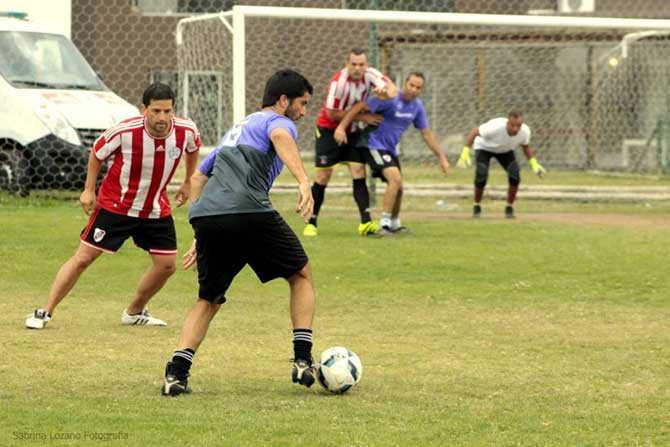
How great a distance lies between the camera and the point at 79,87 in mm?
20438

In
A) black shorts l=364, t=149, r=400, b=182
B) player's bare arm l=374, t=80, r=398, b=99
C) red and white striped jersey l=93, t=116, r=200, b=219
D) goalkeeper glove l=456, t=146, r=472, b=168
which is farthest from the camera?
goalkeeper glove l=456, t=146, r=472, b=168

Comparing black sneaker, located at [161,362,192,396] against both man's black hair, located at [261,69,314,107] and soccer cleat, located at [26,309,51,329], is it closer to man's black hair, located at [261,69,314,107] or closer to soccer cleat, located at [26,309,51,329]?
man's black hair, located at [261,69,314,107]

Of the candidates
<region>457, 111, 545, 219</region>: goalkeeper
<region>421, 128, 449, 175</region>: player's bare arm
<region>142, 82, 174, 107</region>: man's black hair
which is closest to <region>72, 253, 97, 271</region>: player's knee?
<region>142, 82, 174, 107</region>: man's black hair

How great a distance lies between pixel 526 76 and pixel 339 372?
2526 centimetres

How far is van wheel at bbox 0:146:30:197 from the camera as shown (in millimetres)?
19516

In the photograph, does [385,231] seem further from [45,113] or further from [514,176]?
[45,113]

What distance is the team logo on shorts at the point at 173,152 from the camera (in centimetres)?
972

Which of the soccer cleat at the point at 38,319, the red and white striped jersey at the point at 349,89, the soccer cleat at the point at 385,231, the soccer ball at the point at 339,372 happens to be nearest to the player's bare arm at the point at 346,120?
the red and white striped jersey at the point at 349,89

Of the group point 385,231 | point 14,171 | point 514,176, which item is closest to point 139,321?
point 385,231

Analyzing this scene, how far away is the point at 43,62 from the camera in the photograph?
2055 centimetres

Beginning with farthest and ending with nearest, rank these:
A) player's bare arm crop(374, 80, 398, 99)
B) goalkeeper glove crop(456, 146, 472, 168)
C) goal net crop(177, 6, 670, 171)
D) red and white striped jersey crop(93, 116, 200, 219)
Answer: goal net crop(177, 6, 670, 171) → goalkeeper glove crop(456, 146, 472, 168) → player's bare arm crop(374, 80, 398, 99) → red and white striped jersey crop(93, 116, 200, 219)

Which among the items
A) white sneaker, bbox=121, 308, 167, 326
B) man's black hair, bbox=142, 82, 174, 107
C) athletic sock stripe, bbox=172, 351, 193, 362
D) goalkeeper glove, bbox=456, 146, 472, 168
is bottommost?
goalkeeper glove, bbox=456, 146, 472, 168

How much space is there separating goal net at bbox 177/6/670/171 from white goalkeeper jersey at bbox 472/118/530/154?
8.36 m

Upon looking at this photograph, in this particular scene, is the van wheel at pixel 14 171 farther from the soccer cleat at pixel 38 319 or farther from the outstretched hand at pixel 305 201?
the outstretched hand at pixel 305 201
